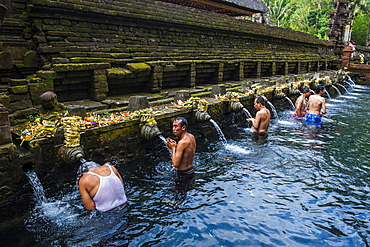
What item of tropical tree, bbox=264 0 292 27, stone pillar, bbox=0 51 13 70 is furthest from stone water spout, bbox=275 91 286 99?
tropical tree, bbox=264 0 292 27

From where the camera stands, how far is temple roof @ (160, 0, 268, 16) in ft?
59.2

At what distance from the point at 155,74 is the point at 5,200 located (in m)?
5.95

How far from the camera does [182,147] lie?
5.11 meters

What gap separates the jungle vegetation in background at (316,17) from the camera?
131 ft

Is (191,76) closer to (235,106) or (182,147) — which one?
(235,106)

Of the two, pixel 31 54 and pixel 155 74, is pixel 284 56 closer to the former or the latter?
pixel 155 74

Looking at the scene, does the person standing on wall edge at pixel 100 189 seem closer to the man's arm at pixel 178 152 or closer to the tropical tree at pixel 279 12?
the man's arm at pixel 178 152

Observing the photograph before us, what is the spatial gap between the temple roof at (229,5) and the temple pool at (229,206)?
1410 centimetres

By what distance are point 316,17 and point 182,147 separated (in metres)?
45.9

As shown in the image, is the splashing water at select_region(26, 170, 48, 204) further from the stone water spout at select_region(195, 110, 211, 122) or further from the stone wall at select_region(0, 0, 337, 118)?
the stone water spout at select_region(195, 110, 211, 122)

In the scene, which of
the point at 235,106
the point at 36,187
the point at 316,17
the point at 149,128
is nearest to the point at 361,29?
the point at 316,17

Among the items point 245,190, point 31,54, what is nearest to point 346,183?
point 245,190

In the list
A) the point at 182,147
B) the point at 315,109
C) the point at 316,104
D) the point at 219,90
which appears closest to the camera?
the point at 182,147

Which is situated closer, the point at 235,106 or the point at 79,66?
the point at 79,66
